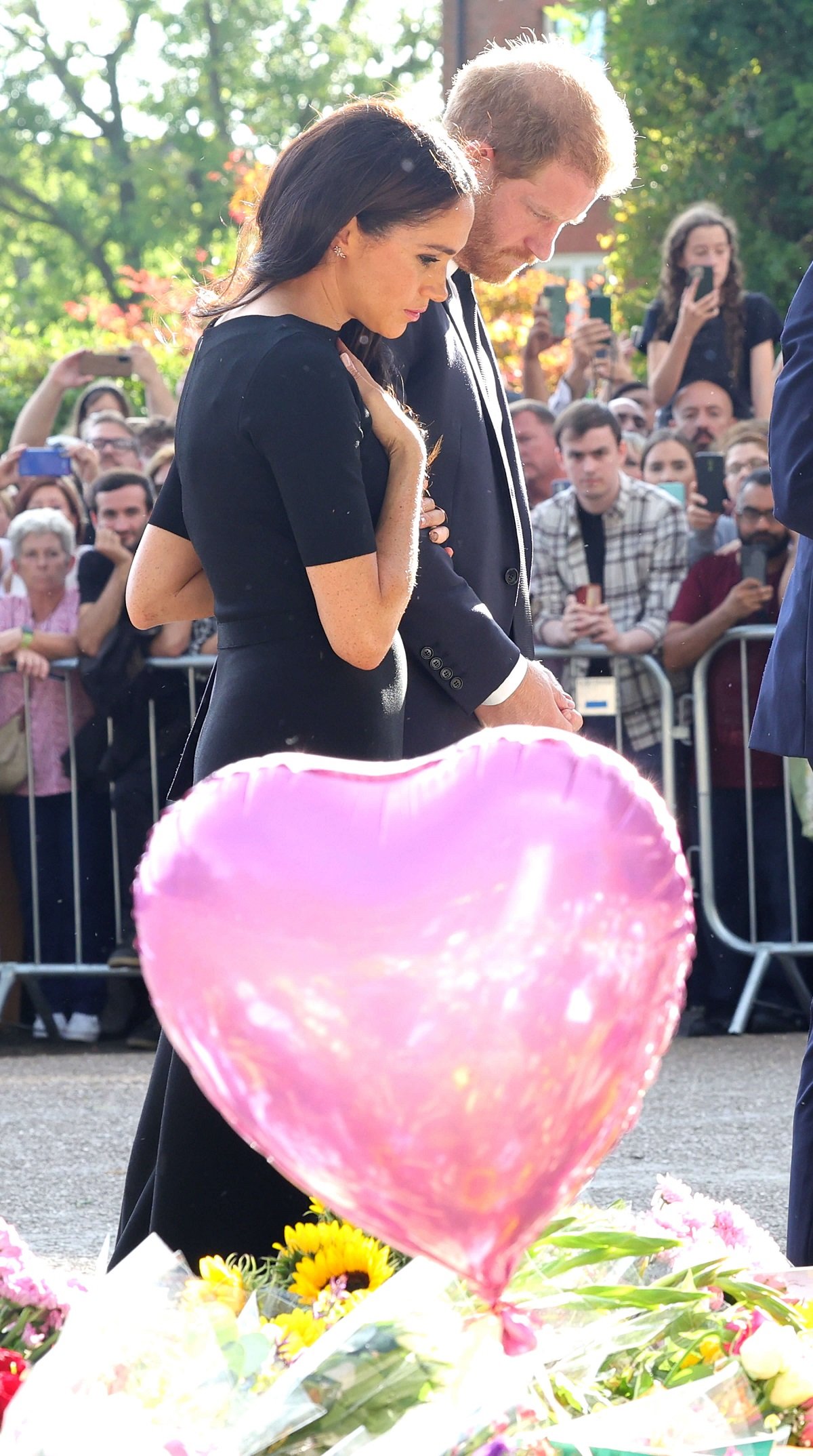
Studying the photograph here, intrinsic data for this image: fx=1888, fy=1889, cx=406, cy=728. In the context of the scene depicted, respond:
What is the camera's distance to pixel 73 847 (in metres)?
6.67

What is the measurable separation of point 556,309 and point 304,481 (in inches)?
243

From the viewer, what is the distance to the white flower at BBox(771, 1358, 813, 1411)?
137cm

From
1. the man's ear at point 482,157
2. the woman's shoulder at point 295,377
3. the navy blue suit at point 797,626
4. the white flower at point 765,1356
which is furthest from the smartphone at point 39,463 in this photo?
the white flower at point 765,1356

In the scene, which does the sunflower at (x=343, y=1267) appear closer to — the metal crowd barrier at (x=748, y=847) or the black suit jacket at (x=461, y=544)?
the black suit jacket at (x=461, y=544)

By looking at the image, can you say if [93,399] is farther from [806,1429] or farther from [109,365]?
[806,1429]

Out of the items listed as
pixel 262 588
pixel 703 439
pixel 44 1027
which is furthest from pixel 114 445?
pixel 262 588

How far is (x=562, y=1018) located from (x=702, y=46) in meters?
17.5

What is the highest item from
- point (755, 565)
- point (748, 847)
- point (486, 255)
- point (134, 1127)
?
point (486, 255)

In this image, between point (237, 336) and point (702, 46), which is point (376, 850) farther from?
point (702, 46)

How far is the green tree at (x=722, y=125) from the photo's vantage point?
55.0ft

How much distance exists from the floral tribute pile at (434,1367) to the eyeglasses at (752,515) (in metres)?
5.10

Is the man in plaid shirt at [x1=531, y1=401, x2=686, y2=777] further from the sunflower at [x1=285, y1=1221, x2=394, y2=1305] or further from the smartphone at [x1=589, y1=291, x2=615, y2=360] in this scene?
the sunflower at [x1=285, y1=1221, x2=394, y2=1305]

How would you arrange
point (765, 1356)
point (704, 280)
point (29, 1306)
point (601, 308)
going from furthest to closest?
point (601, 308), point (704, 280), point (29, 1306), point (765, 1356)

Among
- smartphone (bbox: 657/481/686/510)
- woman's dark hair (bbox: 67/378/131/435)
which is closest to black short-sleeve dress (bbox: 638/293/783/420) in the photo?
smartphone (bbox: 657/481/686/510)
